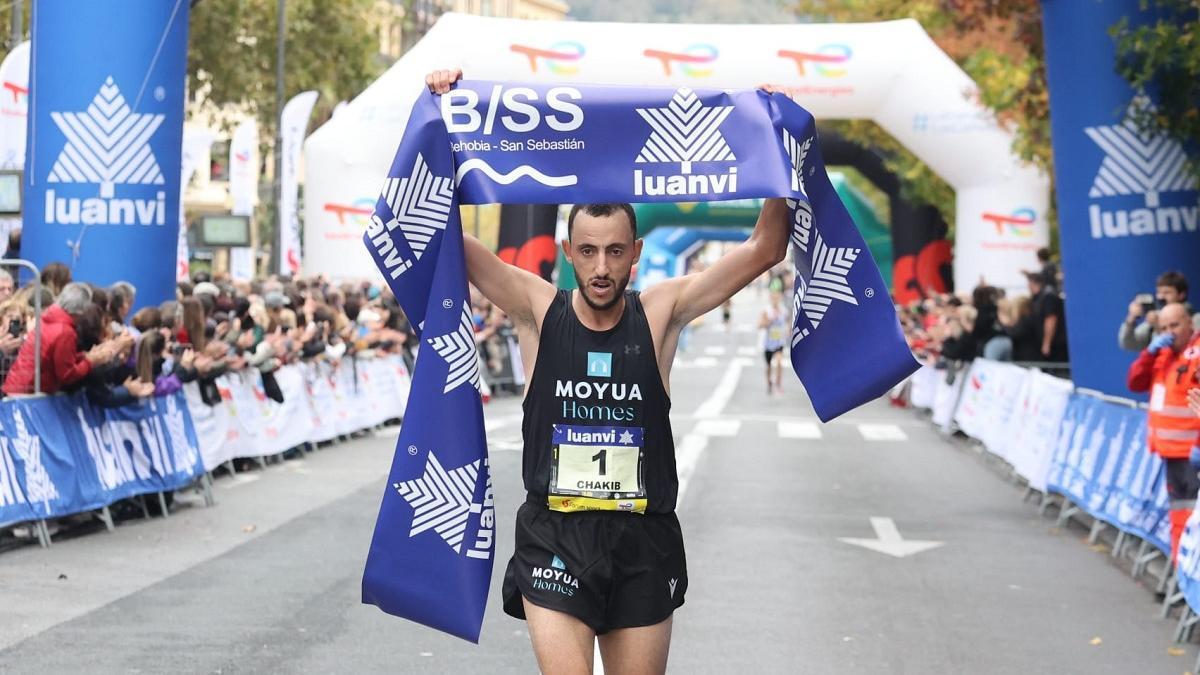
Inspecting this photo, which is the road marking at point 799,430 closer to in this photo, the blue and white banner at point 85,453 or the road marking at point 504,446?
the road marking at point 504,446

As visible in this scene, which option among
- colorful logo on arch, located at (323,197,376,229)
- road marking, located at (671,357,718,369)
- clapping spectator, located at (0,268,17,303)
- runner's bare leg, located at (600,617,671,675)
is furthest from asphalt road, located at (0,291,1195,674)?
road marking, located at (671,357,718,369)

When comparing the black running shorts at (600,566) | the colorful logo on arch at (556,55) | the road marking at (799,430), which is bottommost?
the road marking at (799,430)

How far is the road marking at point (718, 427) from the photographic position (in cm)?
2467

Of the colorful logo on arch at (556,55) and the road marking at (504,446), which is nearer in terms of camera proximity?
the road marking at (504,446)

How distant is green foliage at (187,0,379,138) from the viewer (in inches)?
1683

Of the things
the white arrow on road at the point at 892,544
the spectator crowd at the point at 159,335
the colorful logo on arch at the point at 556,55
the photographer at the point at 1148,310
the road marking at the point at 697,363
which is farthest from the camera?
the road marking at the point at 697,363

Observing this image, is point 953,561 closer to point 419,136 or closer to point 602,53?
point 419,136

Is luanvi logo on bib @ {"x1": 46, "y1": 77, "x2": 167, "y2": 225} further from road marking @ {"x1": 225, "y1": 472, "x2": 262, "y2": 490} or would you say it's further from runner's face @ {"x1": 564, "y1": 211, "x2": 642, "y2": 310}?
runner's face @ {"x1": 564, "y1": 211, "x2": 642, "y2": 310}

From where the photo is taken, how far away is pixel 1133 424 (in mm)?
12969

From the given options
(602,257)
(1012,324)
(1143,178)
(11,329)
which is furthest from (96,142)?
(602,257)

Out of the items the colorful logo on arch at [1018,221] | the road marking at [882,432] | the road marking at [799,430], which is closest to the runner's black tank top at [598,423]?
the road marking at [799,430]

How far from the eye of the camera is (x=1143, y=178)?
16078mm

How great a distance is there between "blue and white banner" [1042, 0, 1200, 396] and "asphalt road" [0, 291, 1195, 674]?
1.83 metres

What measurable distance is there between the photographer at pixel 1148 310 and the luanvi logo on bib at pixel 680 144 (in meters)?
7.86
